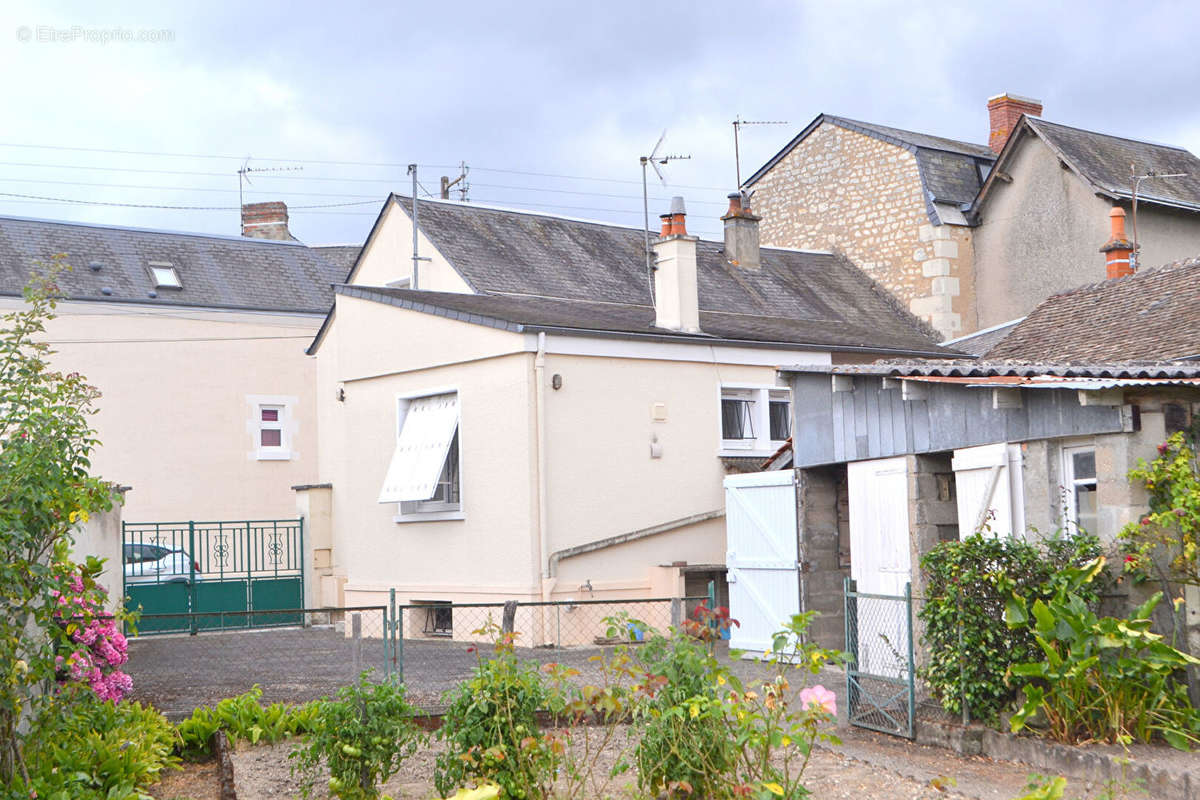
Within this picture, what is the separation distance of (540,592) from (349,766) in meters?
8.76

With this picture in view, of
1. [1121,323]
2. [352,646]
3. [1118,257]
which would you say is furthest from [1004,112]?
[352,646]

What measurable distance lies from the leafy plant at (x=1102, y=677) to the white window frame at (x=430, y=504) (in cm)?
965

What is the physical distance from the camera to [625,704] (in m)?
7.31

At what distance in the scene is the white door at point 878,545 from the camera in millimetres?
12068

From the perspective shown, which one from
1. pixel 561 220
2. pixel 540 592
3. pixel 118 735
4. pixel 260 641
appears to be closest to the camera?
pixel 118 735

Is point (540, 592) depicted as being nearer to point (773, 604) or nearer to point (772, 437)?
point (773, 604)

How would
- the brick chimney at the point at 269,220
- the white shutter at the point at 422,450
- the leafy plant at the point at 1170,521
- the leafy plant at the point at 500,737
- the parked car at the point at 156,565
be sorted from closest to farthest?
the leafy plant at the point at 500,737 < the leafy plant at the point at 1170,521 < the white shutter at the point at 422,450 < the parked car at the point at 156,565 < the brick chimney at the point at 269,220

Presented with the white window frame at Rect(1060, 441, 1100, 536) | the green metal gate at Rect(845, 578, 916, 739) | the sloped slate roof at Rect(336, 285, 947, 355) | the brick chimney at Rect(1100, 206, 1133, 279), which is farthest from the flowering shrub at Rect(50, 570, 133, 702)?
the brick chimney at Rect(1100, 206, 1133, 279)

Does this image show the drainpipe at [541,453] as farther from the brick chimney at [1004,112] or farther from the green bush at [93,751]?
the brick chimney at [1004,112]

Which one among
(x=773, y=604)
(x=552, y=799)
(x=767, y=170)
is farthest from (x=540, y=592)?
(x=767, y=170)

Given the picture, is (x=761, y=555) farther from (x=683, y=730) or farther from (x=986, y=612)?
(x=683, y=730)

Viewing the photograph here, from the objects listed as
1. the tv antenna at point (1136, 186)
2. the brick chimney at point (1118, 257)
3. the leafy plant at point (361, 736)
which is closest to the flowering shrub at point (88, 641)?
the leafy plant at point (361, 736)

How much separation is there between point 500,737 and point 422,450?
35.5 ft

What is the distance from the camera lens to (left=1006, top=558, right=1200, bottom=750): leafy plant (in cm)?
852
